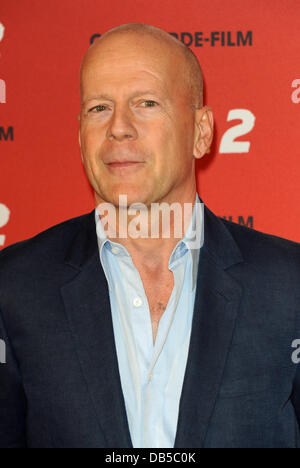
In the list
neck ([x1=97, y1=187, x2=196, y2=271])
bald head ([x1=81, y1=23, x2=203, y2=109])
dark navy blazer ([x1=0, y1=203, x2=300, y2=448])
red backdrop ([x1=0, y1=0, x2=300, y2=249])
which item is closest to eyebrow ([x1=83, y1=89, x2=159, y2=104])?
bald head ([x1=81, y1=23, x2=203, y2=109])

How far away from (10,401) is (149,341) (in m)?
0.48

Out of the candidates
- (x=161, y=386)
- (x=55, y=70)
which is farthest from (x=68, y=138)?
(x=161, y=386)

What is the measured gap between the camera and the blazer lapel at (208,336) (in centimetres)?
163

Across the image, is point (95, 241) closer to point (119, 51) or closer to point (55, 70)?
point (119, 51)

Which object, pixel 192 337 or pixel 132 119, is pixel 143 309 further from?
pixel 132 119

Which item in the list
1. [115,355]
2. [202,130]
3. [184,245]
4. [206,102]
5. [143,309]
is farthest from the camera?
[206,102]

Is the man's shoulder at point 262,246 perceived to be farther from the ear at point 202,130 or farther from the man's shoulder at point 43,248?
the man's shoulder at point 43,248

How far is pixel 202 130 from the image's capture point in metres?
2.04

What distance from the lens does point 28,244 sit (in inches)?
77.2

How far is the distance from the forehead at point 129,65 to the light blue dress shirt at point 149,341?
0.47 metres

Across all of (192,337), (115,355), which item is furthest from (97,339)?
(192,337)

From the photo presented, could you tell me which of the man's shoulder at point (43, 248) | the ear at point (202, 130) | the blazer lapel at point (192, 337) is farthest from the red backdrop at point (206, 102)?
the blazer lapel at point (192, 337)

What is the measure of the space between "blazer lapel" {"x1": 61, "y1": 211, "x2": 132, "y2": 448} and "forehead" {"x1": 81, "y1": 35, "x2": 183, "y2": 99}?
526 mm
